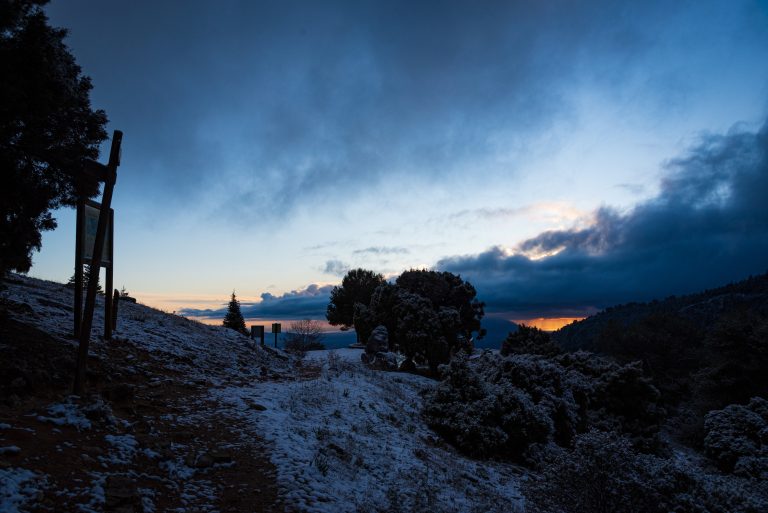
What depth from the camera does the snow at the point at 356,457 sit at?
732cm

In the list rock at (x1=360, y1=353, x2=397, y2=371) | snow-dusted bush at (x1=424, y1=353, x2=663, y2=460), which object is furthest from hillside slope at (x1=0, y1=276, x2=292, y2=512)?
rock at (x1=360, y1=353, x2=397, y2=371)

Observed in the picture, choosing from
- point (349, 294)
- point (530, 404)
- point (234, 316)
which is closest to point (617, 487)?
point (530, 404)

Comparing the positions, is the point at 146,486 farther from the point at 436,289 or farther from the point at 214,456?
the point at 436,289

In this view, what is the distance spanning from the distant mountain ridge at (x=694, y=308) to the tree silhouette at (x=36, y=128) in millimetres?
74693

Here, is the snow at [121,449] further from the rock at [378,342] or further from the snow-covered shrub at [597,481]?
the rock at [378,342]

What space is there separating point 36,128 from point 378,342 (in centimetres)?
2619

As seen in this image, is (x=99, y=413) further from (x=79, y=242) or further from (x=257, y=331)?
(x=257, y=331)

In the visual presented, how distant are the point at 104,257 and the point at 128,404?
4866mm

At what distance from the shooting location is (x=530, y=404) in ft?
53.2

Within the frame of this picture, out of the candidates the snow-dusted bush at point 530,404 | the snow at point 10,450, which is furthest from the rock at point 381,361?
the snow at point 10,450

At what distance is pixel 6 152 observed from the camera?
9414 millimetres

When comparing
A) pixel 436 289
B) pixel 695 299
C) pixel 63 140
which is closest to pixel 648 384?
pixel 436 289

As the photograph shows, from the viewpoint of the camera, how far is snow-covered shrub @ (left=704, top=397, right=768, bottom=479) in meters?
17.6

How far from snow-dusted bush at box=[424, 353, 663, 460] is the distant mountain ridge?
53.4 meters
